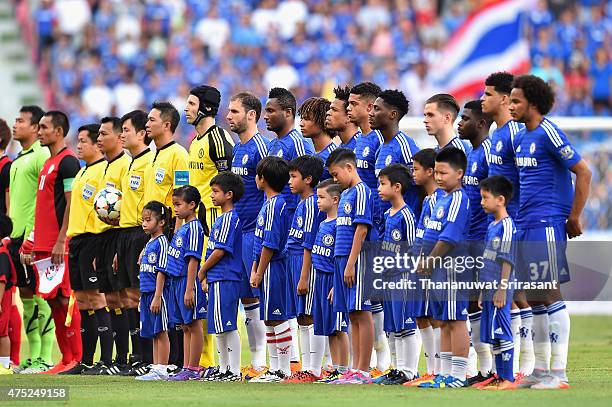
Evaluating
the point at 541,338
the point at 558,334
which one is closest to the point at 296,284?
the point at 541,338

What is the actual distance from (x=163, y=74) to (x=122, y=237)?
15158mm

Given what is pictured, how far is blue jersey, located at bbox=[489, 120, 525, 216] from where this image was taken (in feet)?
36.8

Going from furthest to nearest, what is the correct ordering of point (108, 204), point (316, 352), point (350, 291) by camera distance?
point (108, 204) < point (316, 352) < point (350, 291)

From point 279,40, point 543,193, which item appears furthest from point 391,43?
point 543,193

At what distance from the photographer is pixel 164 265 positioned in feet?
41.3

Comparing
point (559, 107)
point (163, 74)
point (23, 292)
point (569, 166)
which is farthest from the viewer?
point (163, 74)

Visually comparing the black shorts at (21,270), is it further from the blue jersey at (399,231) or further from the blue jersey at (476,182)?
the blue jersey at (476,182)

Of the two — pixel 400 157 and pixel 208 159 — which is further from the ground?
pixel 208 159

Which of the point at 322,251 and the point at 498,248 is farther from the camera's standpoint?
the point at 322,251

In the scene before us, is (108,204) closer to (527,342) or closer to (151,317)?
(151,317)

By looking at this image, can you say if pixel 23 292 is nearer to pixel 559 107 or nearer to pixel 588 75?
pixel 559 107

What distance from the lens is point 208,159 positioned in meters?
13.1

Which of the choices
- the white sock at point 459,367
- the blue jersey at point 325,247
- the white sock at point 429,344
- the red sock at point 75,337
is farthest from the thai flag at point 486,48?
the white sock at point 459,367

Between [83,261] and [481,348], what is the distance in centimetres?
428
